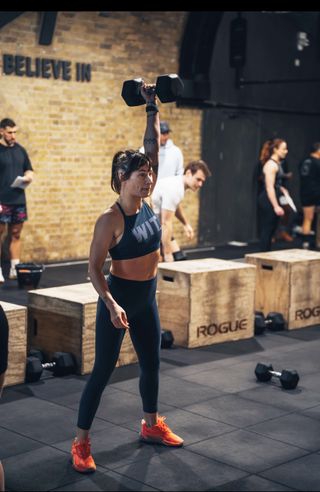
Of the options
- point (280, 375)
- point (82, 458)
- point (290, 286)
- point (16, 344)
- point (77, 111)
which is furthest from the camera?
point (77, 111)

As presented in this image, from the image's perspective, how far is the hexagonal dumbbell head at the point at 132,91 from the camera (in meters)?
5.31

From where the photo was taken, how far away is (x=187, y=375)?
23.0ft

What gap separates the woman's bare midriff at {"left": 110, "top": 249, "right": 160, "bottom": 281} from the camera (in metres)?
4.96

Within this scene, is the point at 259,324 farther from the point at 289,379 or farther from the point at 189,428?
the point at 189,428

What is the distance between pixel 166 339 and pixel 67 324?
115 cm

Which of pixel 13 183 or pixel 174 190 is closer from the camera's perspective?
pixel 174 190

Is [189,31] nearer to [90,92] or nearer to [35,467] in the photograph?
[90,92]

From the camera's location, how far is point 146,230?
16.5 feet

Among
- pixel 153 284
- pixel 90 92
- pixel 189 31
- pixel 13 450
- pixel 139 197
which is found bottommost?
pixel 13 450

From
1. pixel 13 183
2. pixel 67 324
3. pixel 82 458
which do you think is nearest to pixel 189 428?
pixel 82 458

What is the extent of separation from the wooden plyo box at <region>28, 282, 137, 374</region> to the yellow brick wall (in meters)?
5.21

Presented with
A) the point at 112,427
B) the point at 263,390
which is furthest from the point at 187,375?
the point at 112,427

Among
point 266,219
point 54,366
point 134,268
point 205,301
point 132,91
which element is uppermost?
point 132,91

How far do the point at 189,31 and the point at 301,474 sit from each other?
10268mm
